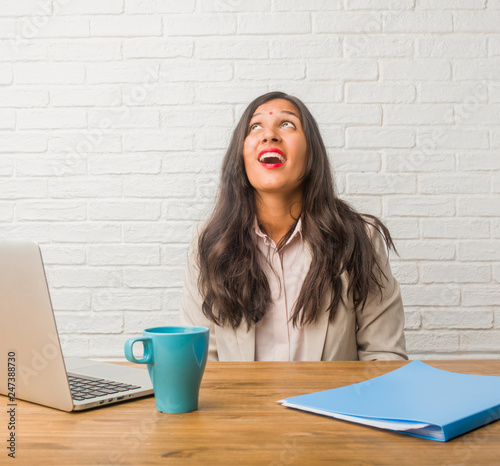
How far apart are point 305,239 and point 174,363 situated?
92 cm

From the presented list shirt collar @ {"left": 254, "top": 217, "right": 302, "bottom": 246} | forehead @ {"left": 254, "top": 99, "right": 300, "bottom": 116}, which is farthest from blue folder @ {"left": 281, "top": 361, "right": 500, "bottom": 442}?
forehead @ {"left": 254, "top": 99, "right": 300, "bottom": 116}

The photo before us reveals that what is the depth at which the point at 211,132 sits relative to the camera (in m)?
1.82

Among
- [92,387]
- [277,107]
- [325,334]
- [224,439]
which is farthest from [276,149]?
[224,439]

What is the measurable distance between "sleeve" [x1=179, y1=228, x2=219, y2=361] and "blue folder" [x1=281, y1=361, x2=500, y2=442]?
0.74 m

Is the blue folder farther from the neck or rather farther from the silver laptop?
the neck

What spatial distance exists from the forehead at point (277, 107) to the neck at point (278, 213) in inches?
10.1

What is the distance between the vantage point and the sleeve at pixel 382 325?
135cm

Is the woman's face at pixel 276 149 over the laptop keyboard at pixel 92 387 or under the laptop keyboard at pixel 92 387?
over

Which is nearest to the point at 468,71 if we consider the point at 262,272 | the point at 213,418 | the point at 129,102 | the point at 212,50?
the point at 212,50

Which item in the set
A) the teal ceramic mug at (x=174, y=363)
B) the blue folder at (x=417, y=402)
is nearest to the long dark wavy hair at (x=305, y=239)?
the blue folder at (x=417, y=402)

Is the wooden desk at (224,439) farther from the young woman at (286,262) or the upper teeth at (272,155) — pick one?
the upper teeth at (272,155)

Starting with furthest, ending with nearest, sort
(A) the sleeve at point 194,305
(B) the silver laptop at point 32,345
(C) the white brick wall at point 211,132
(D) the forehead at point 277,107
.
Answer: (C) the white brick wall at point 211,132
(D) the forehead at point 277,107
(A) the sleeve at point 194,305
(B) the silver laptop at point 32,345

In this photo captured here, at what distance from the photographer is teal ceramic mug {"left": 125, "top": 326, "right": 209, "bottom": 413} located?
0.59 metres

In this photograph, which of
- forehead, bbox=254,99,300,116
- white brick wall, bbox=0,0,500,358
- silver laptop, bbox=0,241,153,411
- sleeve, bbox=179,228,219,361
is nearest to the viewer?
silver laptop, bbox=0,241,153,411
